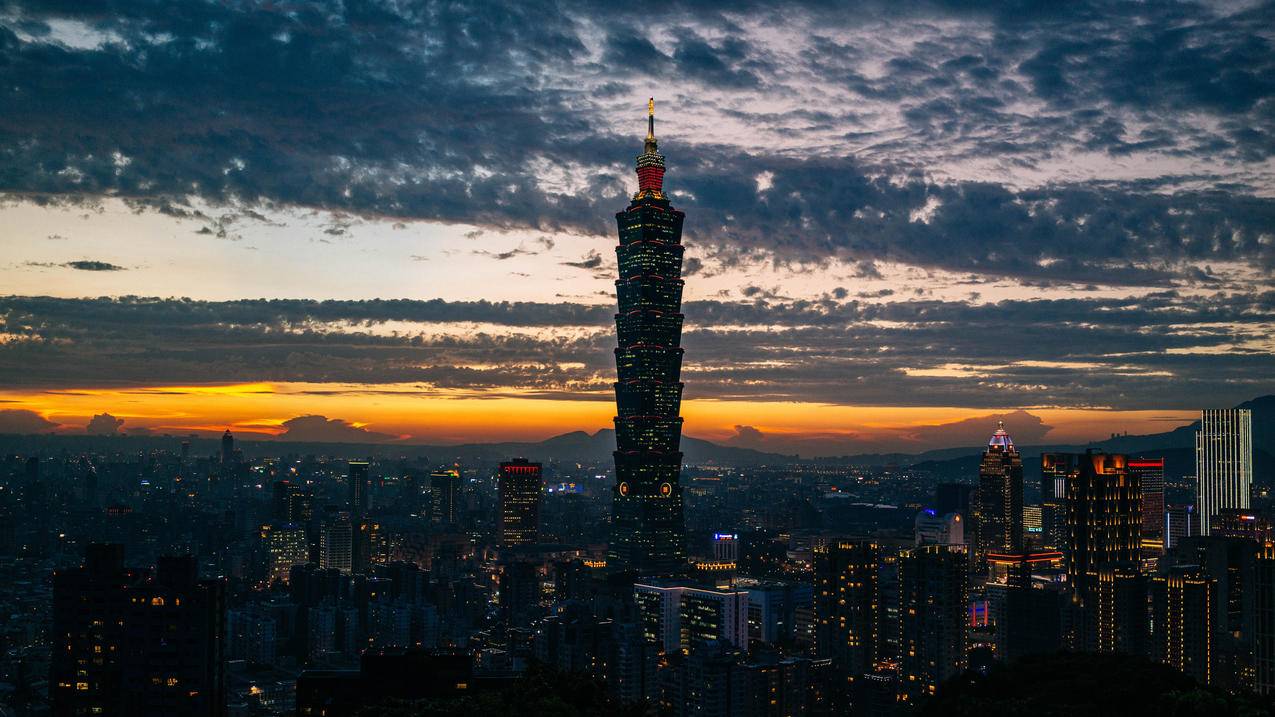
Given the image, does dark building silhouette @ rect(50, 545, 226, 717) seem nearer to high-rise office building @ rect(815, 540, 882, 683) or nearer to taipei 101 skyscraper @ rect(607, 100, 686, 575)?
high-rise office building @ rect(815, 540, 882, 683)

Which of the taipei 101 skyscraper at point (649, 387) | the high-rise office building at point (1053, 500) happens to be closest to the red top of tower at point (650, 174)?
the taipei 101 skyscraper at point (649, 387)

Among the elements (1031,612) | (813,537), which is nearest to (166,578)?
(1031,612)

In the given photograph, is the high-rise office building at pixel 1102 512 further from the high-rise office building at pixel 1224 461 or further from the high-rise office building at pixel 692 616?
the high-rise office building at pixel 1224 461

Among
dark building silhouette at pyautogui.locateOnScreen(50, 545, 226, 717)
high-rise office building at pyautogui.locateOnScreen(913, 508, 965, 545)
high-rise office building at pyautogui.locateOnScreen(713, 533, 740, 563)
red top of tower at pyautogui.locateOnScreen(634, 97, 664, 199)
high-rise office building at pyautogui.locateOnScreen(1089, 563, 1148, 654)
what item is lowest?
high-rise office building at pyautogui.locateOnScreen(713, 533, 740, 563)

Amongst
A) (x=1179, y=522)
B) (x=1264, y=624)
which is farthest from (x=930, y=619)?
(x=1179, y=522)

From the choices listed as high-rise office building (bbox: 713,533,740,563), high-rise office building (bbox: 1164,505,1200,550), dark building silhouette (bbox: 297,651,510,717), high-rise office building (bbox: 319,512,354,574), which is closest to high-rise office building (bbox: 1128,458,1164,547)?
high-rise office building (bbox: 1164,505,1200,550)

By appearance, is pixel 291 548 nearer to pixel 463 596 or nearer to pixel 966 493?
pixel 463 596
